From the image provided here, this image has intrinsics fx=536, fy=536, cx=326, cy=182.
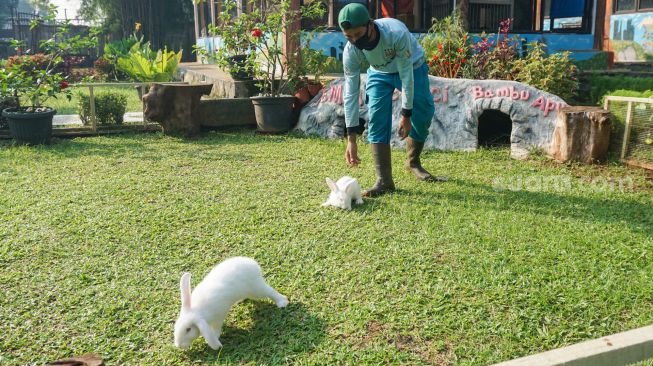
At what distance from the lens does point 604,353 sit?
2289mm

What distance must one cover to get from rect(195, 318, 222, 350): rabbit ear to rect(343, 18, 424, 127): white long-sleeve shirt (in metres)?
2.65

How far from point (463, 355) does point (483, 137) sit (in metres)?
5.46

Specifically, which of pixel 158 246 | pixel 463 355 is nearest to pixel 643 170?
pixel 463 355

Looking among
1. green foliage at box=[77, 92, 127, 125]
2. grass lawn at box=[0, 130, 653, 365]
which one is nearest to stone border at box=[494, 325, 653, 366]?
grass lawn at box=[0, 130, 653, 365]

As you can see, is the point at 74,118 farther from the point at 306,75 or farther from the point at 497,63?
the point at 497,63

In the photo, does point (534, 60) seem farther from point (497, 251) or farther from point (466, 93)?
point (497, 251)

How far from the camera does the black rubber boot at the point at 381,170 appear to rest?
4.87 meters

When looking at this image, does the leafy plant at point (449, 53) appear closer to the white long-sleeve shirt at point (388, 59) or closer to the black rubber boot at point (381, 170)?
the white long-sleeve shirt at point (388, 59)

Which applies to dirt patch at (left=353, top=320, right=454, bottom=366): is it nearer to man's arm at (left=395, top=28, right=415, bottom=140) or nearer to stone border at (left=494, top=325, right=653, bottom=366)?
stone border at (left=494, top=325, right=653, bottom=366)

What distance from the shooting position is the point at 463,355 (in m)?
2.45

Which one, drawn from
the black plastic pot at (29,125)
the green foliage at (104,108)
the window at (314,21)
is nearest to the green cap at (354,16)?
the black plastic pot at (29,125)

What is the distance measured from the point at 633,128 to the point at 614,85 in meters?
2.12

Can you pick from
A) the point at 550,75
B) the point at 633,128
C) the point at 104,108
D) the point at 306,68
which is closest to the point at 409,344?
the point at 633,128

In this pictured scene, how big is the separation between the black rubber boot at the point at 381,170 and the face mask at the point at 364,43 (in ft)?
3.01
